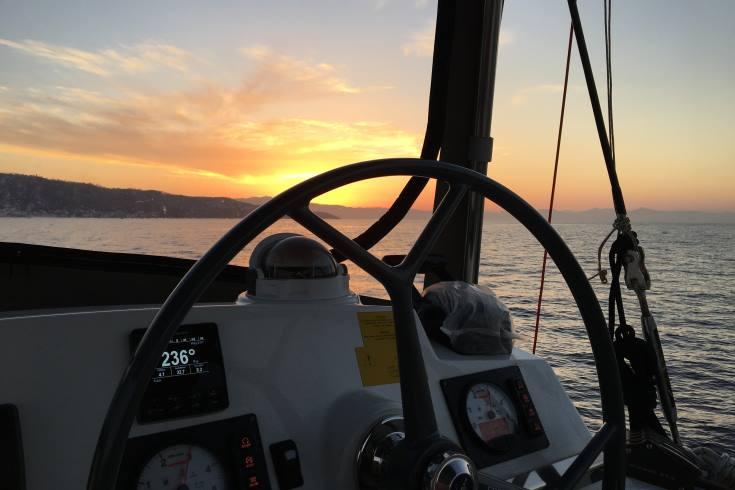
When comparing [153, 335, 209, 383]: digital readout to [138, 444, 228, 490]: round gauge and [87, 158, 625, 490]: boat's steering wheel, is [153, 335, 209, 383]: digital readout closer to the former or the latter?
[138, 444, 228, 490]: round gauge

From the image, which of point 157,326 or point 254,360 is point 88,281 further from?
point 157,326

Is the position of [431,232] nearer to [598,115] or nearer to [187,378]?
[187,378]

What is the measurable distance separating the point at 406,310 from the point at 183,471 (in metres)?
0.35

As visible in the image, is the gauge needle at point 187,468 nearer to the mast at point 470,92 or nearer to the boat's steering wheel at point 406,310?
the boat's steering wheel at point 406,310

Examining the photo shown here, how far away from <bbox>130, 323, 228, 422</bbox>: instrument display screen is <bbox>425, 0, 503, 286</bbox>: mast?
1.07m

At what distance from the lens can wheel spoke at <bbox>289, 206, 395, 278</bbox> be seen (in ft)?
1.85

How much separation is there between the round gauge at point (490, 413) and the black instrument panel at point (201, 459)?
0.39 metres

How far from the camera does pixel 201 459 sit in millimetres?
683

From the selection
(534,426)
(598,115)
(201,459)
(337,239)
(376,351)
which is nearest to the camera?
(337,239)

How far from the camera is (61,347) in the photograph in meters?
0.65

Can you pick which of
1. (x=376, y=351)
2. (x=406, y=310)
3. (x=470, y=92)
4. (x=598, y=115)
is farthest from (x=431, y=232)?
(x=470, y=92)

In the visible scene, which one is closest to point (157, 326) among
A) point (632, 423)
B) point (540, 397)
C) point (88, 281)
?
point (540, 397)

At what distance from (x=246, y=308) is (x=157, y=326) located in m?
0.33

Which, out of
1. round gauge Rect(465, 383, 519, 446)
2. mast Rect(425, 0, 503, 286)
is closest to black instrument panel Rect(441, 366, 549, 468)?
round gauge Rect(465, 383, 519, 446)
